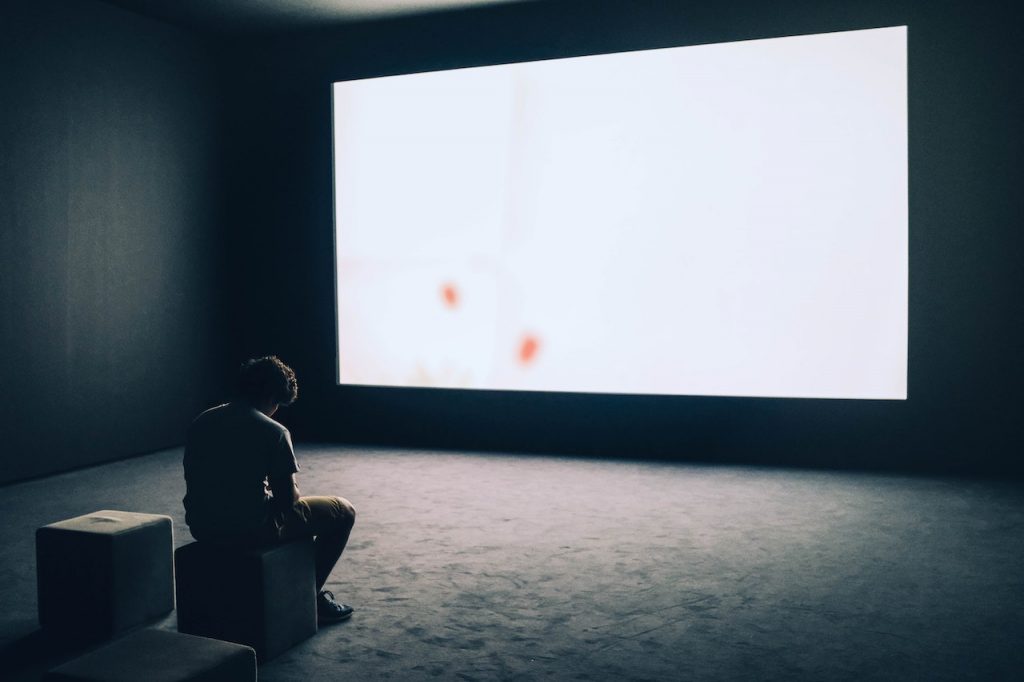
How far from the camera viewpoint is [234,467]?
106 inches

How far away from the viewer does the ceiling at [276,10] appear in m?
6.18

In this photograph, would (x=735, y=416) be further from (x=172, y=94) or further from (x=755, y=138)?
(x=172, y=94)

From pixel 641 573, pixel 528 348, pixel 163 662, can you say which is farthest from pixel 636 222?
pixel 163 662

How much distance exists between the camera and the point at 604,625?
9.95 ft

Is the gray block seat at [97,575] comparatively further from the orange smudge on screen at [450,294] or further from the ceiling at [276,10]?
the ceiling at [276,10]

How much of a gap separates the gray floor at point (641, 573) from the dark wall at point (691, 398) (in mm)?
385

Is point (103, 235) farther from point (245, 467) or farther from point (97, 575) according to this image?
point (245, 467)

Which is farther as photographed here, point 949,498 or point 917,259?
point 917,259

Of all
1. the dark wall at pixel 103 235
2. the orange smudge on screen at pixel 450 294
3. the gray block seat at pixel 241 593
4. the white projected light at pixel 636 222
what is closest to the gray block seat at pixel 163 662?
the gray block seat at pixel 241 593

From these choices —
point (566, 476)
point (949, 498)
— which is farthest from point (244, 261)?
point (949, 498)

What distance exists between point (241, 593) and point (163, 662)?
0.65 meters

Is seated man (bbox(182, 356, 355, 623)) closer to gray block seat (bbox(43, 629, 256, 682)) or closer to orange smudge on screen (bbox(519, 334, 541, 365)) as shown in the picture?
gray block seat (bbox(43, 629, 256, 682))

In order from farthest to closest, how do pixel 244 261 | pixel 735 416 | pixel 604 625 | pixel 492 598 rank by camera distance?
pixel 244 261, pixel 735 416, pixel 492 598, pixel 604 625

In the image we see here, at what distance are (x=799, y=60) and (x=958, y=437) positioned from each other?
257 cm
